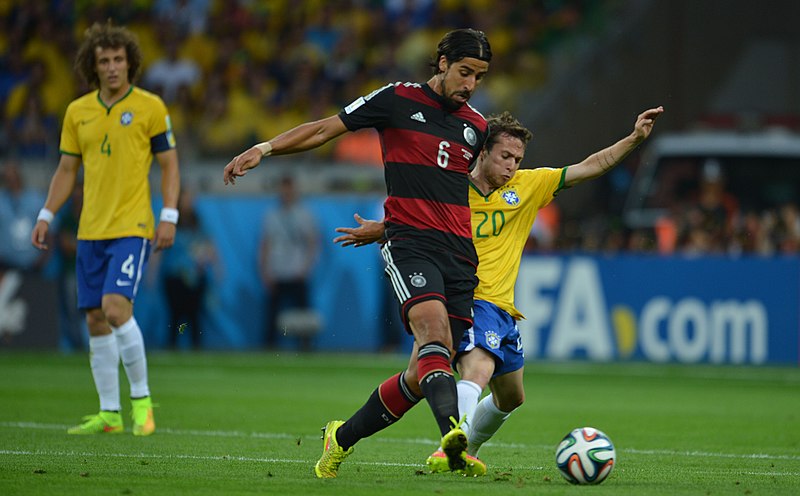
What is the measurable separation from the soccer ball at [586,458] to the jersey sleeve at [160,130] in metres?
4.16

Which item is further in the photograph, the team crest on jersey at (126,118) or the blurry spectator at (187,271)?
the blurry spectator at (187,271)

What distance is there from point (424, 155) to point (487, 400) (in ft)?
5.21

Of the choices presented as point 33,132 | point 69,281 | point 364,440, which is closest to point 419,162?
point 364,440

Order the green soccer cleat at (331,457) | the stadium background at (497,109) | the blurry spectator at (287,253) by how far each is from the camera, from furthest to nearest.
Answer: the blurry spectator at (287,253)
the stadium background at (497,109)
the green soccer cleat at (331,457)

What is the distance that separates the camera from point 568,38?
23250mm

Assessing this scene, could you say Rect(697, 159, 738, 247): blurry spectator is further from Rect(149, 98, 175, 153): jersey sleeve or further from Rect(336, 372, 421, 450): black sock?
Rect(336, 372, 421, 450): black sock

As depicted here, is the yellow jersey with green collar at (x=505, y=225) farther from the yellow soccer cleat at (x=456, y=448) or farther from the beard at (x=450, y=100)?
the yellow soccer cleat at (x=456, y=448)

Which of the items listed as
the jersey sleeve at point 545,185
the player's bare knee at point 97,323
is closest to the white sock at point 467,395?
the jersey sleeve at point 545,185

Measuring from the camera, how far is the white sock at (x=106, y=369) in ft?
30.8

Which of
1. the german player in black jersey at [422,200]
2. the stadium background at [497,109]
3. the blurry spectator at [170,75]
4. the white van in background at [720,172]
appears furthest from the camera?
the blurry spectator at [170,75]

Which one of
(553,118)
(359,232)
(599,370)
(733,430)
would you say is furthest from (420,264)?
(553,118)

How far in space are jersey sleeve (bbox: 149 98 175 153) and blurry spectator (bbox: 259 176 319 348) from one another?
809cm

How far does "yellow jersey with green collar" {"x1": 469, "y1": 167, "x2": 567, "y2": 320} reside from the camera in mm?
7461

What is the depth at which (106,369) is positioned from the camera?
945 centimetres
